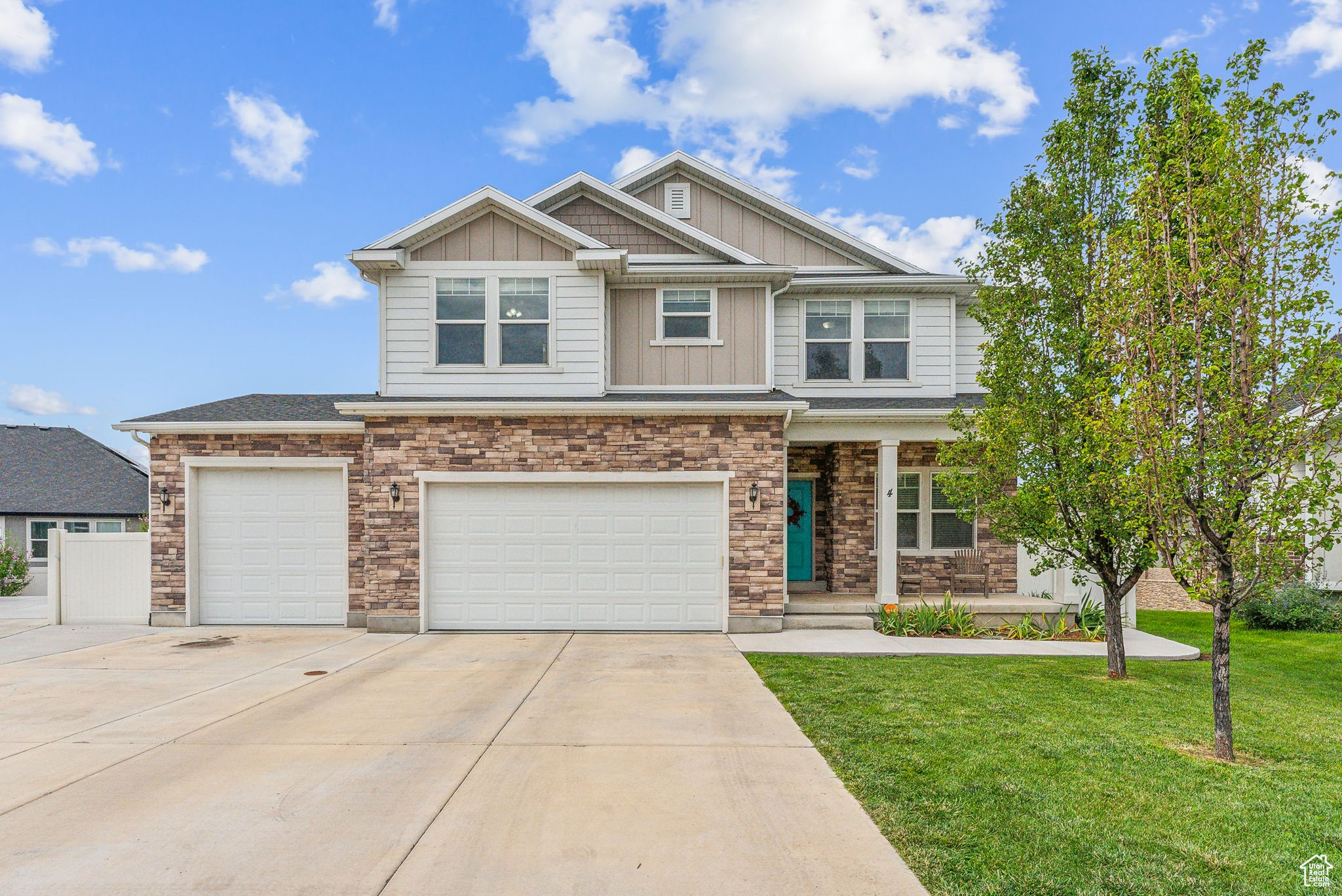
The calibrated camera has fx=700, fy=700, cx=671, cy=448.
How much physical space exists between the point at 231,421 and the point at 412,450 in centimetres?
317

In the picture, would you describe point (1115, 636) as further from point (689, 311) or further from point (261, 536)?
point (261, 536)

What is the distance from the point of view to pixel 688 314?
12312mm

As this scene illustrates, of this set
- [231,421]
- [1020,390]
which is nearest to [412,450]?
[231,421]

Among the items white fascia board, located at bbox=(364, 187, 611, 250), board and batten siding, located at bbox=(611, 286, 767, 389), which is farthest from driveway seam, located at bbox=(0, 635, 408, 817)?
white fascia board, located at bbox=(364, 187, 611, 250)

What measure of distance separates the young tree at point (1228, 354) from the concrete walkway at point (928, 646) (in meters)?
4.04

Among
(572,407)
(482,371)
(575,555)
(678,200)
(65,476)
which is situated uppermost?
(678,200)

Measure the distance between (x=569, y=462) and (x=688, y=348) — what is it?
10.0 feet

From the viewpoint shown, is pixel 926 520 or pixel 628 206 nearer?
pixel 926 520

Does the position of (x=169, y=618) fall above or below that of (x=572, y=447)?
below

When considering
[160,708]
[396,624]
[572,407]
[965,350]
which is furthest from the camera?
[965,350]

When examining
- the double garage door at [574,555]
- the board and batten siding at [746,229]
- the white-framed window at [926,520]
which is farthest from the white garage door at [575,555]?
the board and batten siding at [746,229]

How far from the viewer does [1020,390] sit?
8.35 m

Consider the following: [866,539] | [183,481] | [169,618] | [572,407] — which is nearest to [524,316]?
[572,407]

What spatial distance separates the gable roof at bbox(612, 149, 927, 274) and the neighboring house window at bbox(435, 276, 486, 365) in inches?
173
